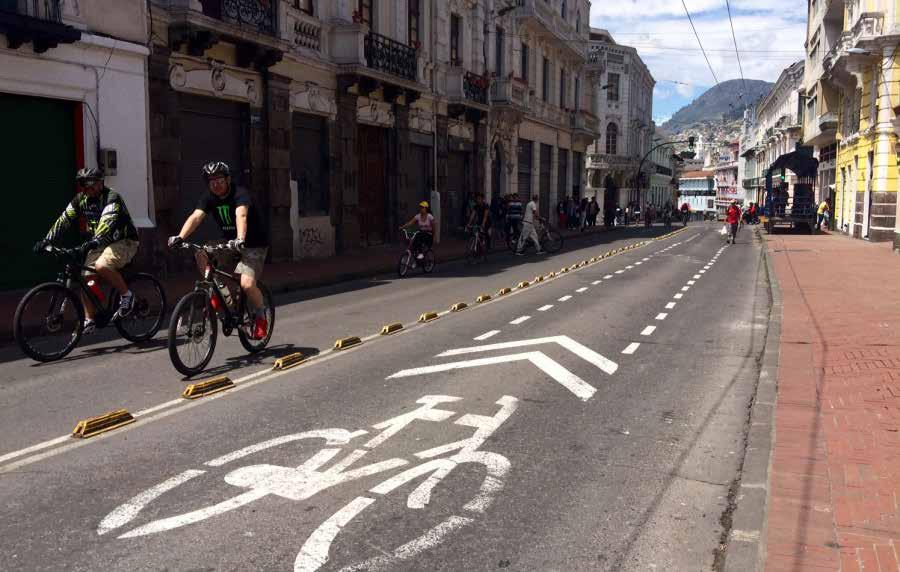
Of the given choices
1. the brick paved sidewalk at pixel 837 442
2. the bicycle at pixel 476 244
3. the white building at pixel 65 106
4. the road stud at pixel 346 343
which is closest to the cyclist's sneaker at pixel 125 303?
the road stud at pixel 346 343

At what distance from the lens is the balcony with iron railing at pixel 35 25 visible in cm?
1145

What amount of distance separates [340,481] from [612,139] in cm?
7206

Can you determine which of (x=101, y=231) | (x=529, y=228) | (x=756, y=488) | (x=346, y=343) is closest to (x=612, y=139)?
(x=529, y=228)

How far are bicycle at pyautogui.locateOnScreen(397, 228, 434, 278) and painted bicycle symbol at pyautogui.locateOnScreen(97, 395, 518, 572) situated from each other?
11578 mm

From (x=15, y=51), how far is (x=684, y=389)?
11.2 m

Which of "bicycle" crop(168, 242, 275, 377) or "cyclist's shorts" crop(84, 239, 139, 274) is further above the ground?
"cyclist's shorts" crop(84, 239, 139, 274)

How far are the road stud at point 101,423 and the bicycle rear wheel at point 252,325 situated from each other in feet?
6.66

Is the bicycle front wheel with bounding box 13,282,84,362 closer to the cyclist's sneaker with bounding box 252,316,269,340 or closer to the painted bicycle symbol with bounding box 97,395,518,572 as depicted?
the cyclist's sneaker with bounding box 252,316,269,340

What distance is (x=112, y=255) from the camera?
26.8ft

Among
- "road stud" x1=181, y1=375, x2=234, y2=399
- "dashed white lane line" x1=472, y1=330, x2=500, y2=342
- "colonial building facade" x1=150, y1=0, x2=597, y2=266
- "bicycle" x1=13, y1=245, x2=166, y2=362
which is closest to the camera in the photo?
"road stud" x1=181, y1=375, x2=234, y2=399

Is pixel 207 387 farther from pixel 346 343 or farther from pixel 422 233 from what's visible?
pixel 422 233

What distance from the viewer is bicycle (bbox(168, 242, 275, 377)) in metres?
6.73

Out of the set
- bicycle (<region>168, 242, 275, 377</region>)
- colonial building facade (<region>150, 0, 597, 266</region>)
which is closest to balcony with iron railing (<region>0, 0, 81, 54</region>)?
colonial building facade (<region>150, 0, 597, 266</region>)

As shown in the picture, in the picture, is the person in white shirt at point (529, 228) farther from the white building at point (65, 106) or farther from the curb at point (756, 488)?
the curb at point (756, 488)
